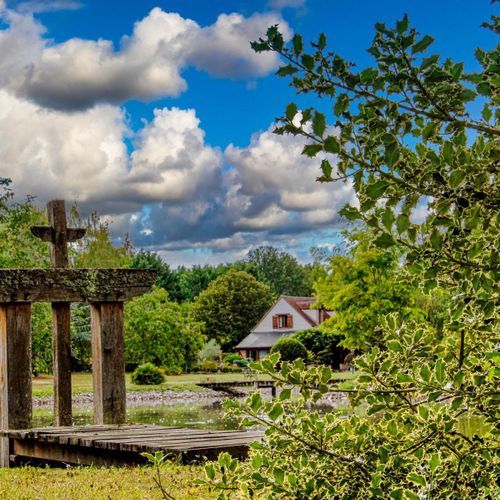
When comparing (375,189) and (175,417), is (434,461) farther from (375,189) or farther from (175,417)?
(175,417)

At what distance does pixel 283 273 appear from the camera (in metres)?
107

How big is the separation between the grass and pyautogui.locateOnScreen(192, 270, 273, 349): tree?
61.6 metres

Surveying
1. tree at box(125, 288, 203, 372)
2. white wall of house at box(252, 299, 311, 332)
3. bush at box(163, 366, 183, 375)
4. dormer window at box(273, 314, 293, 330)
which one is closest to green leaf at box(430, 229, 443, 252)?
tree at box(125, 288, 203, 372)

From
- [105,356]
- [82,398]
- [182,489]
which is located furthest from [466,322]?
[82,398]

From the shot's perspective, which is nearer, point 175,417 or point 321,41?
point 321,41

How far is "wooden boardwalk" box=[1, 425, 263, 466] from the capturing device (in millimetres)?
8359

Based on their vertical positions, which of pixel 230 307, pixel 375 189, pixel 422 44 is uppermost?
pixel 230 307

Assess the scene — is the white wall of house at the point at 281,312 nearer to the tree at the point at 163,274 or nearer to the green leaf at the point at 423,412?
the tree at the point at 163,274

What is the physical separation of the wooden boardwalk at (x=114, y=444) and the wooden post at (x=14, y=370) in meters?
0.19

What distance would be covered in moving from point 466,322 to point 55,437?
25.2 ft

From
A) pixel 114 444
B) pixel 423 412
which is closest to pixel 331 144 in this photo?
pixel 423 412

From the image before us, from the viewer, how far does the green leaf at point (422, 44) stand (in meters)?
2.41

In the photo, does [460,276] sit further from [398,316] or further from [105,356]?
[105,356]

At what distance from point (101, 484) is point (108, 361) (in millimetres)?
3656
